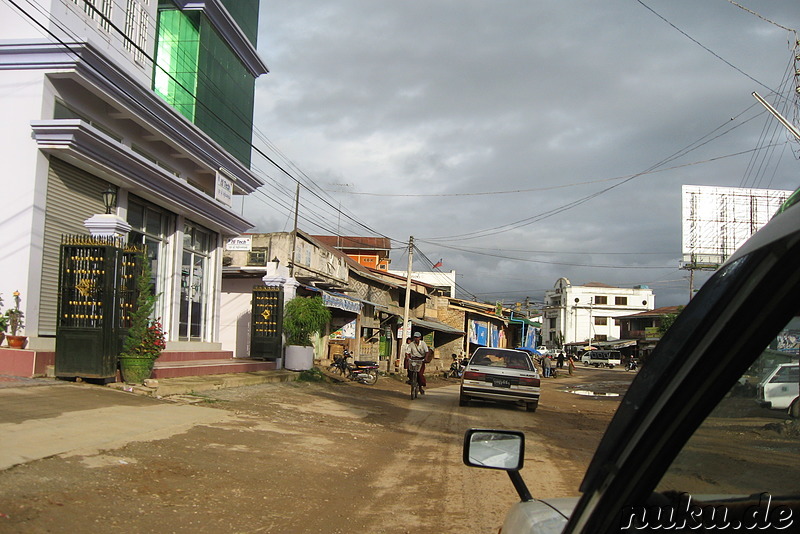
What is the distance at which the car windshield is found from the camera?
14.7m

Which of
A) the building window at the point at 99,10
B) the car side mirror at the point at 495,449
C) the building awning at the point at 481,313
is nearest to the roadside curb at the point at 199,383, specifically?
the building window at the point at 99,10

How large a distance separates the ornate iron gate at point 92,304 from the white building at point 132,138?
69 cm

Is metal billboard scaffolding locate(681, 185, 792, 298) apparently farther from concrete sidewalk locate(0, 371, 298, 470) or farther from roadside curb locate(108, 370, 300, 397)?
roadside curb locate(108, 370, 300, 397)

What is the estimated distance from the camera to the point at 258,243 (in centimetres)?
2434

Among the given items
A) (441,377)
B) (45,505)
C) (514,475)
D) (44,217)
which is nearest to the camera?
(514,475)

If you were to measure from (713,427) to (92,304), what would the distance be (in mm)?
10845

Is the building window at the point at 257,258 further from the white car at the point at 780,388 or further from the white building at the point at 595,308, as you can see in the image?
the white building at the point at 595,308

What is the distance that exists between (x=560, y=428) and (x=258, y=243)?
15449 millimetres

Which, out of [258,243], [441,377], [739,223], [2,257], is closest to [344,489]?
[739,223]

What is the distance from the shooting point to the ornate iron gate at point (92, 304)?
10.4 m

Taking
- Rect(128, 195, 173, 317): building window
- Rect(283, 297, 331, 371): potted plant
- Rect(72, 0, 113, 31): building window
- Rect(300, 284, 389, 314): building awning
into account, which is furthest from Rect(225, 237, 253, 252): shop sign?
Rect(72, 0, 113, 31): building window

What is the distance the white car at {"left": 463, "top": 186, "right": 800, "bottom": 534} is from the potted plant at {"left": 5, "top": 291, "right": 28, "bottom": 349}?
1112 cm

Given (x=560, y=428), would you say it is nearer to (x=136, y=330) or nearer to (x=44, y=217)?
(x=136, y=330)

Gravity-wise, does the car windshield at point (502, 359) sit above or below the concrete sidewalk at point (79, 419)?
A: above
